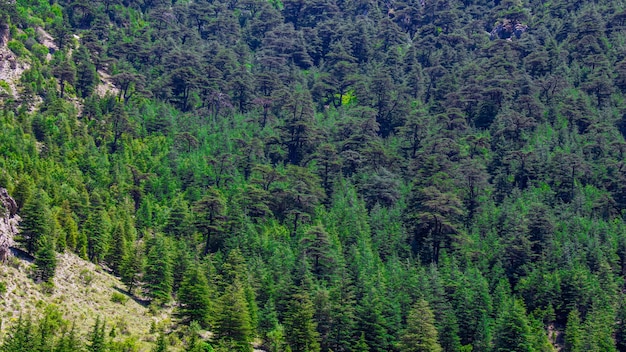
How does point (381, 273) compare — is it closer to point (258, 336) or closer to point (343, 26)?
point (258, 336)

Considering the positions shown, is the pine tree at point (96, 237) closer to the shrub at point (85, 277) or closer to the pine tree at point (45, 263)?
the shrub at point (85, 277)

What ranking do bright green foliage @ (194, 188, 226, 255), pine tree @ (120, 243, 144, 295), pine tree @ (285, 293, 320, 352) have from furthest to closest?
bright green foliage @ (194, 188, 226, 255)
pine tree @ (120, 243, 144, 295)
pine tree @ (285, 293, 320, 352)

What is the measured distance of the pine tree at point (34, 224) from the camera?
56031 mm

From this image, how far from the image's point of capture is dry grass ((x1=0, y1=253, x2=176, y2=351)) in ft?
166

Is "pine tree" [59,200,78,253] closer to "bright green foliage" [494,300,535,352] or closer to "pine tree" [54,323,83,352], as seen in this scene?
"pine tree" [54,323,83,352]

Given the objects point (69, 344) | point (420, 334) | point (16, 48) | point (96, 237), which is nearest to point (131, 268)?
point (96, 237)

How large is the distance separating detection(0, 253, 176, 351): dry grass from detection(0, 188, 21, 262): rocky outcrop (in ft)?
Answer: 3.53

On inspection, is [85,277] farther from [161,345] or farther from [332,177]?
[332,177]

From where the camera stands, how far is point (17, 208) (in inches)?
2402

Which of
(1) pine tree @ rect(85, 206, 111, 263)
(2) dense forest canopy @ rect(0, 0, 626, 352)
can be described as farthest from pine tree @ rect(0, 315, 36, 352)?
(1) pine tree @ rect(85, 206, 111, 263)

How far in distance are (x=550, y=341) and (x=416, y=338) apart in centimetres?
1522

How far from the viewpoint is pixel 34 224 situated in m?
56.3

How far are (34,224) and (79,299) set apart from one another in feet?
24.7

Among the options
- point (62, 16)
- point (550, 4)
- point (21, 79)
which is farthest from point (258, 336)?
point (550, 4)
